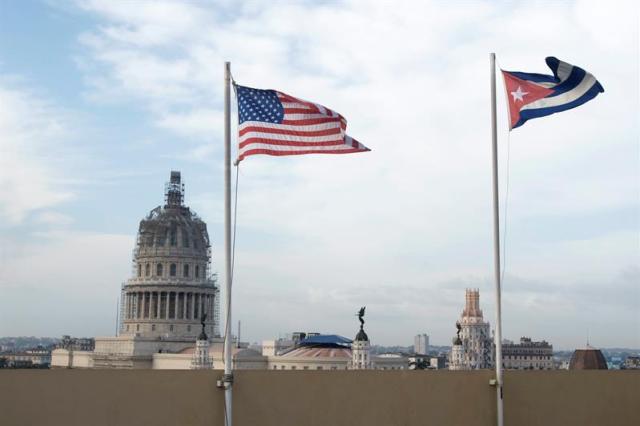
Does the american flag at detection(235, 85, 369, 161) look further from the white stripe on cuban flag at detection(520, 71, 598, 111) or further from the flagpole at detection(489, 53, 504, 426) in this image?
the white stripe on cuban flag at detection(520, 71, 598, 111)

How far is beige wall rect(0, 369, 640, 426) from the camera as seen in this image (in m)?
16.4

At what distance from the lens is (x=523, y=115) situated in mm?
20016

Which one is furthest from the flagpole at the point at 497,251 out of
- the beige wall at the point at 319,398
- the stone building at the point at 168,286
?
the stone building at the point at 168,286

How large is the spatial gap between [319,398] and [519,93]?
7.74 m

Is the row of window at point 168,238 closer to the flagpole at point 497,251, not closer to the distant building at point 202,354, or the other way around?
the distant building at point 202,354

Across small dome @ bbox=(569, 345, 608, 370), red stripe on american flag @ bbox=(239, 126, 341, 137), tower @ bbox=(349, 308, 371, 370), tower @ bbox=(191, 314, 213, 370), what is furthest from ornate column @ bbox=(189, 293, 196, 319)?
red stripe on american flag @ bbox=(239, 126, 341, 137)

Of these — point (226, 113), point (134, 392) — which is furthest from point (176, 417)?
point (226, 113)

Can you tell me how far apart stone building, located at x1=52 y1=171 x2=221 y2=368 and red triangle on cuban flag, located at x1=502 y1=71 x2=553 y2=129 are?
432 ft

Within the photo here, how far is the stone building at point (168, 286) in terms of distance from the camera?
150 meters

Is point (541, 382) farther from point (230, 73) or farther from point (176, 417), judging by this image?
point (230, 73)

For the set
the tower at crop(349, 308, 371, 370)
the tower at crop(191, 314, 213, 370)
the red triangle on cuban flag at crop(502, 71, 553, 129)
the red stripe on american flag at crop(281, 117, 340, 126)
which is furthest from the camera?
the tower at crop(191, 314, 213, 370)

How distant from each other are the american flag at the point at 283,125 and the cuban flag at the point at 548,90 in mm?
3824

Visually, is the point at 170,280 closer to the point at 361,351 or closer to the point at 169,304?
the point at 169,304

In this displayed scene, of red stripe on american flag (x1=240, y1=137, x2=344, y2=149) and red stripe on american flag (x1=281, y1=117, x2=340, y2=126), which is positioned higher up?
red stripe on american flag (x1=281, y1=117, x2=340, y2=126)
